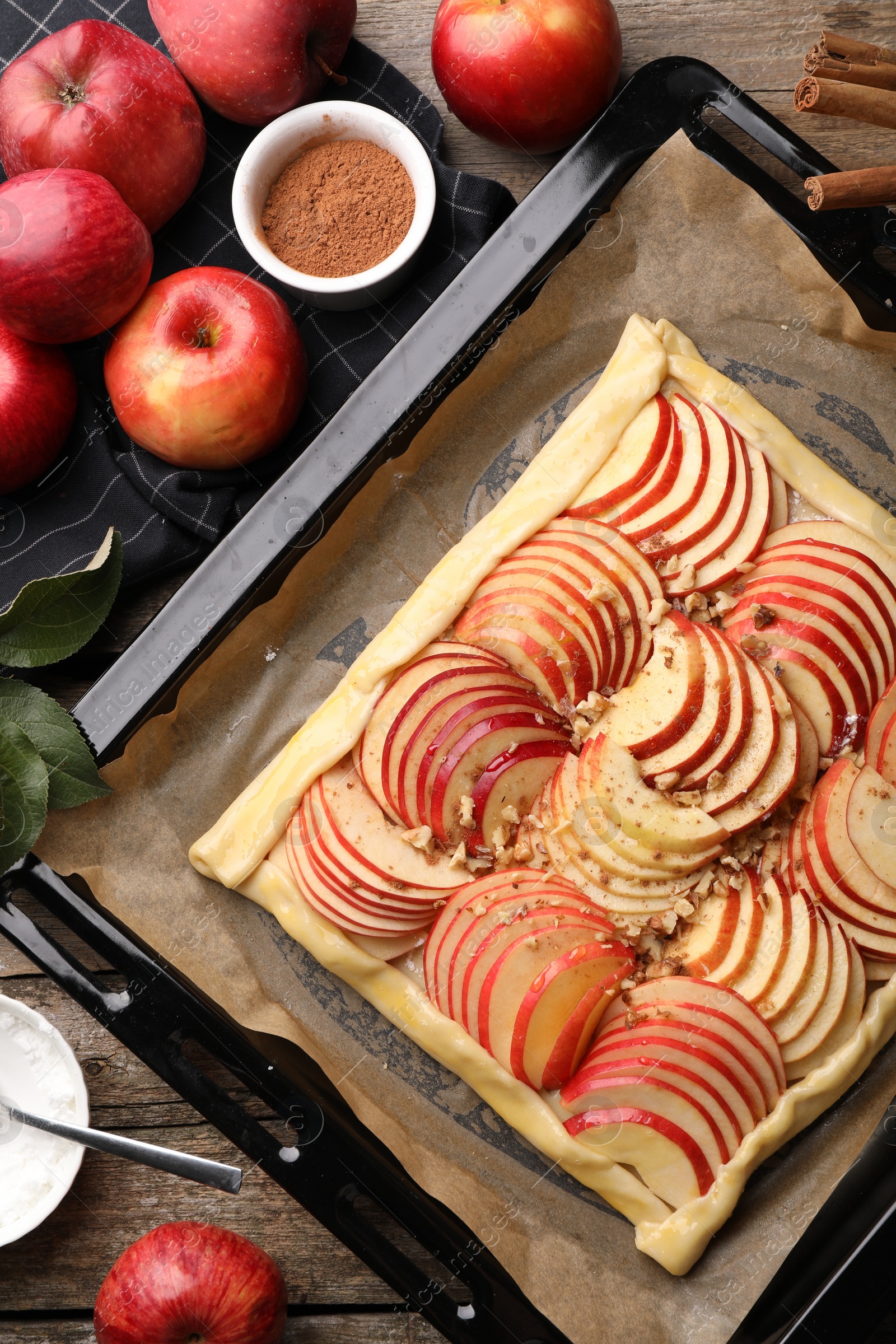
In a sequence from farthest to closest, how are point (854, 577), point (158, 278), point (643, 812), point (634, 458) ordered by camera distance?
1. point (158, 278)
2. point (634, 458)
3. point (854, 577)
4. point (643, 812)

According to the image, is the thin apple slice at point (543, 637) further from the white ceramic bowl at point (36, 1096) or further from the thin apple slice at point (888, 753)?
the white ceramic bowl at point (36, 1096)

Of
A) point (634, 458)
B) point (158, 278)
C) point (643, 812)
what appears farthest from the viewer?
point (158, 278)

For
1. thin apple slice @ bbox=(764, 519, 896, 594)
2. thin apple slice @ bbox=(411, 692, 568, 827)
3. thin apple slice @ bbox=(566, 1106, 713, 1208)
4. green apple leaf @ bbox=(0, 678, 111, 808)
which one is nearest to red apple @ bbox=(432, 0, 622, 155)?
thin apple slice @ bbox=(764, 519, 896, 594)

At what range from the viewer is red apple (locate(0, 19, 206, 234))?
81.7 inches

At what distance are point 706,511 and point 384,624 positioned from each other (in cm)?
75

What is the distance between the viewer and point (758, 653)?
6.41 ft

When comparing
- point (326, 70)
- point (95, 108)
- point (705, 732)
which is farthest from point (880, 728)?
point (95, 108)

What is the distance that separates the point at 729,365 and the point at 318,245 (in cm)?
97

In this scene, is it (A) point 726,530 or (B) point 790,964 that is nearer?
(B) point 790,964

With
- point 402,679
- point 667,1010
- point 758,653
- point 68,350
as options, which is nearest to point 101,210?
point 68,350

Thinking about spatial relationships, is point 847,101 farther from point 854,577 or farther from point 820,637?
point 820,637

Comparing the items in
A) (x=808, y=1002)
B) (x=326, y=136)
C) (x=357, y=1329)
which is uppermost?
(x=326, y=136)

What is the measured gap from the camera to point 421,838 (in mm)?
1919

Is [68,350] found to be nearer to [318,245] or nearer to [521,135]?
[318,245]
